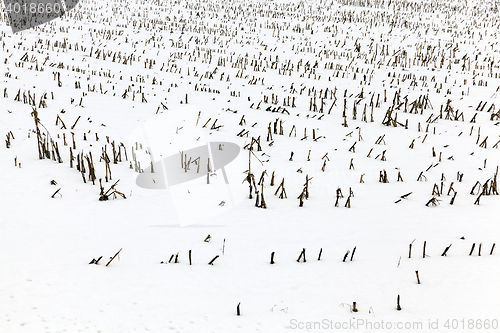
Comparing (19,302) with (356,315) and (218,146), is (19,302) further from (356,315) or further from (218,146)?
(218,146)

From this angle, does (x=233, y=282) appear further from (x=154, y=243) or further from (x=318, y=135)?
(x=318, y=135)

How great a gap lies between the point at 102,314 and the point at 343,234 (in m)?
2.51

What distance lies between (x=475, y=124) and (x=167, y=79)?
737 cm

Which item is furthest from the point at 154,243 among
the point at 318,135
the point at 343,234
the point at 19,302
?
the point at 318,135

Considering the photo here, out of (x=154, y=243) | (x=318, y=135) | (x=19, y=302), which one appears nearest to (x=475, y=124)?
(x=318, y=135)

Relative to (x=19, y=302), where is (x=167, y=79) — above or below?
above

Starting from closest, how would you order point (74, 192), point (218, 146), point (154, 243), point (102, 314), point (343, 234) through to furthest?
1. point (102, 314)
2. point (154, 243)
3. point (343, 234)
4. point (74, 192)
5. point (218, 146)

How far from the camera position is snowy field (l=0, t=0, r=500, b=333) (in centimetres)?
284

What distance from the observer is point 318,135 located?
7141mm

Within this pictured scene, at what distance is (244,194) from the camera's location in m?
5.01

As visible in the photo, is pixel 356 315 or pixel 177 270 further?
pixel 177 270

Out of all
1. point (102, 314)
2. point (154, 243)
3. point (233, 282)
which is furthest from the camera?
point (154, 243)

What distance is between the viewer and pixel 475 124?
7.59 meters

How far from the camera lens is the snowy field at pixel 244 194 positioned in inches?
112
